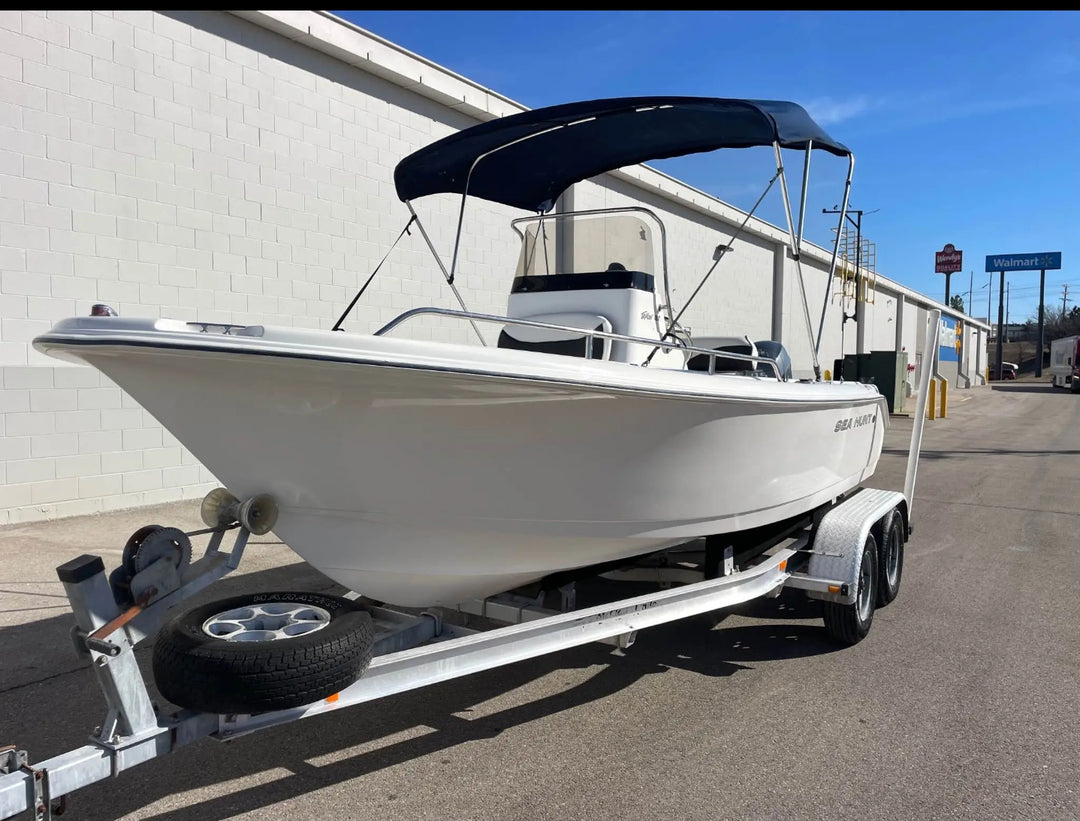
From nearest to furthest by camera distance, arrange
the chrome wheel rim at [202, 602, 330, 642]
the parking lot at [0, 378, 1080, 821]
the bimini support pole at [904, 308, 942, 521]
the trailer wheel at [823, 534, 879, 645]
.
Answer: the chrome wheel rim at [202, 602, 330, 642] → the parking lot at [0, 378, 1080, 821] → the trailer wheel at [823, 534, 879, 645] → the bimini support pole at [904, 308, 942, 521]

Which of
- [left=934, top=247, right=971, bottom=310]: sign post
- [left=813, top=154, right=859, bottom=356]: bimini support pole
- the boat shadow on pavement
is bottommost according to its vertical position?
the boat shadow on pavement

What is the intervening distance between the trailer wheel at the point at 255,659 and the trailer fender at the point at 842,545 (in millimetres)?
2406

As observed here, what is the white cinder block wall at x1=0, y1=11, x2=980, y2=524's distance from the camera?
6.13 m

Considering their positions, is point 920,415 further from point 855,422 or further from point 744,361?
point 744,361

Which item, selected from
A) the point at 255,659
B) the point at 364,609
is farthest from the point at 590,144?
the point at 255,659

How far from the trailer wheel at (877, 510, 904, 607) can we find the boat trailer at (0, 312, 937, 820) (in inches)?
8.3

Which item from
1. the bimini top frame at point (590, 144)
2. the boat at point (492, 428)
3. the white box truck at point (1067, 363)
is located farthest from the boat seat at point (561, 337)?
the white box truck at point (1067, 363)

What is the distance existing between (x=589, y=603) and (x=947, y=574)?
2.70 meters

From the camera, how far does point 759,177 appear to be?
183 inches

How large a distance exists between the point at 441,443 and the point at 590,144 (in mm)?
2812

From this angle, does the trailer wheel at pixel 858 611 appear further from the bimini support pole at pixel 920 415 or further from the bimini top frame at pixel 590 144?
the bimini support pole at pixel 920 415

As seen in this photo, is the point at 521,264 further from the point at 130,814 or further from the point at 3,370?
the point at 3,370

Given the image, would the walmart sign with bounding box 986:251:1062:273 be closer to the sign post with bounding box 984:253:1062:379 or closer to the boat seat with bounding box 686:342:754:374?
the sign post with bounding box 984:253:1062:379

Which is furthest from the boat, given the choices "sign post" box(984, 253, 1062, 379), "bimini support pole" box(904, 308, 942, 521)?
"sign post" box(984, 253, 1062, 379)
